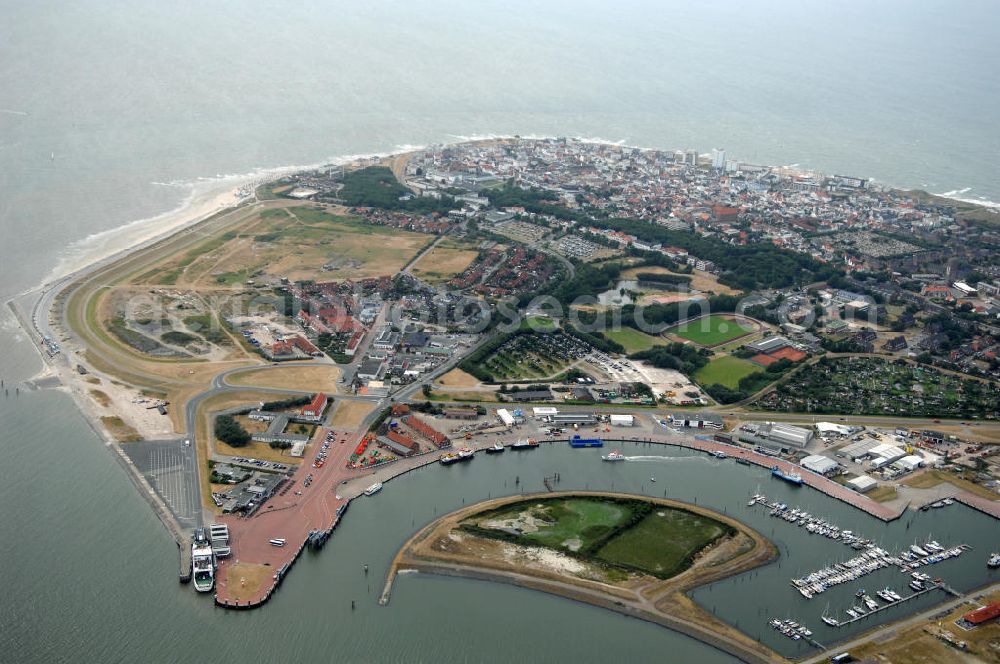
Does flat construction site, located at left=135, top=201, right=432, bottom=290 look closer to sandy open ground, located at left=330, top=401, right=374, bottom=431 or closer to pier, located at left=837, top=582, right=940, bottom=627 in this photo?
sandy open ground, located at left=330, top=401, right=374, bottom=431

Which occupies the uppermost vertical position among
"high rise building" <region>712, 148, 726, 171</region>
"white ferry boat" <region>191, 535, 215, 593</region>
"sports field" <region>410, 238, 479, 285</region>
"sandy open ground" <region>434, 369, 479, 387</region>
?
"high rise building" <region>712, 148, 726, 171</region>

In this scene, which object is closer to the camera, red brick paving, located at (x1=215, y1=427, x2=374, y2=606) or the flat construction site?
red brick paving, located at (x1=215, y1=427, x2=374, y2=606)

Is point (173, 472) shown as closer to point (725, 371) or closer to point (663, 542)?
point (663, 542)

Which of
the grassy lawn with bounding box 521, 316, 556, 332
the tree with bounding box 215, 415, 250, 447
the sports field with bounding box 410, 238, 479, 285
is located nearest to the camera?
the tree with bounding box 215, 415, 250, 447

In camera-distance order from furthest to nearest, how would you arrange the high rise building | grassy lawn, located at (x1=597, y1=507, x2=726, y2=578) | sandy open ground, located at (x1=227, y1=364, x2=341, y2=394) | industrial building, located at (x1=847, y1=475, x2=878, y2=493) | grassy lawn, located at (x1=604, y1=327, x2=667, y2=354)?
the high rise building
grassy lawn, located at (x1=604, y1=327, x2=667, y2=354)
sandy open ground, located at (x1=227, y1=364, x2=341, y2=394)
industrial building, located at (x1=847, y1=475, x2=878, y2=493)
grassy lawn, located at (x1=597, y1=507, x2=726, y2=578)

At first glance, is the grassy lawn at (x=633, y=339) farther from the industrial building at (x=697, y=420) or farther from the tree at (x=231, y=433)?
the tree at (x=231, y=433)

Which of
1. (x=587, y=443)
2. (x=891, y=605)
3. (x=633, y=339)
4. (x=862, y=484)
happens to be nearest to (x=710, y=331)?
(x=633, y=339)

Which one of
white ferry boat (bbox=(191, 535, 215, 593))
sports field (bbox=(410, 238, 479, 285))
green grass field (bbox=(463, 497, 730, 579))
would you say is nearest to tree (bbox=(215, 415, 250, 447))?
white ferry boat (bbox=(191, 535, 215, 593))
